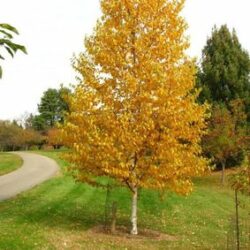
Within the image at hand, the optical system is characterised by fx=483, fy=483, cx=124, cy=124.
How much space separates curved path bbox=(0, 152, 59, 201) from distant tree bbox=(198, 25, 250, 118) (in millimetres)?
14209

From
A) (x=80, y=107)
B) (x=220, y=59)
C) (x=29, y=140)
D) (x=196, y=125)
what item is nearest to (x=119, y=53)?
(x=80, y=107)

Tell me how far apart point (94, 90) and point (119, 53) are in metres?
1.42

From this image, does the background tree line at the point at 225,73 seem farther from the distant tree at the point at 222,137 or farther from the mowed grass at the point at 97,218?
the mowed grass at the point at 97,218

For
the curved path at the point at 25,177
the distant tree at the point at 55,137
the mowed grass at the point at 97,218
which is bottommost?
the mowed grass at the point at 97,218

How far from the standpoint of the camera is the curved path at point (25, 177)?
991 inches

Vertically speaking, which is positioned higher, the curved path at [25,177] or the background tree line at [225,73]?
the background tree line at [225,73]

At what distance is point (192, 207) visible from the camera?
23266 millimetres

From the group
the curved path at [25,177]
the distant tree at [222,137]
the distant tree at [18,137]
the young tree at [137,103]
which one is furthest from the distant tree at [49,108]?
the young tree at [137,103]

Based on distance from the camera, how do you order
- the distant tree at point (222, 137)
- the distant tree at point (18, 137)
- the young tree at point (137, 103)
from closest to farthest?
the young tree at point (137, 103) → the distant tree at point (222, 137) → the distant tree at point (18, 137)

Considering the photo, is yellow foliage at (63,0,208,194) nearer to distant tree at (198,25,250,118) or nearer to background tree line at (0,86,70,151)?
distant tree at (198,25,250,118)

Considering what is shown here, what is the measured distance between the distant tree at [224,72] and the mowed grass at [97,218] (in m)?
12.1

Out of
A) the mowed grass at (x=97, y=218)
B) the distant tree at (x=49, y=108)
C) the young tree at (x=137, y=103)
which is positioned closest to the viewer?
the mowed grass at (x=97, y=218)

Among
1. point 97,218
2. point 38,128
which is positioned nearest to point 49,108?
point 38,128

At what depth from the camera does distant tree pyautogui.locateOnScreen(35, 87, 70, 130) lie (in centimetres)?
8656
